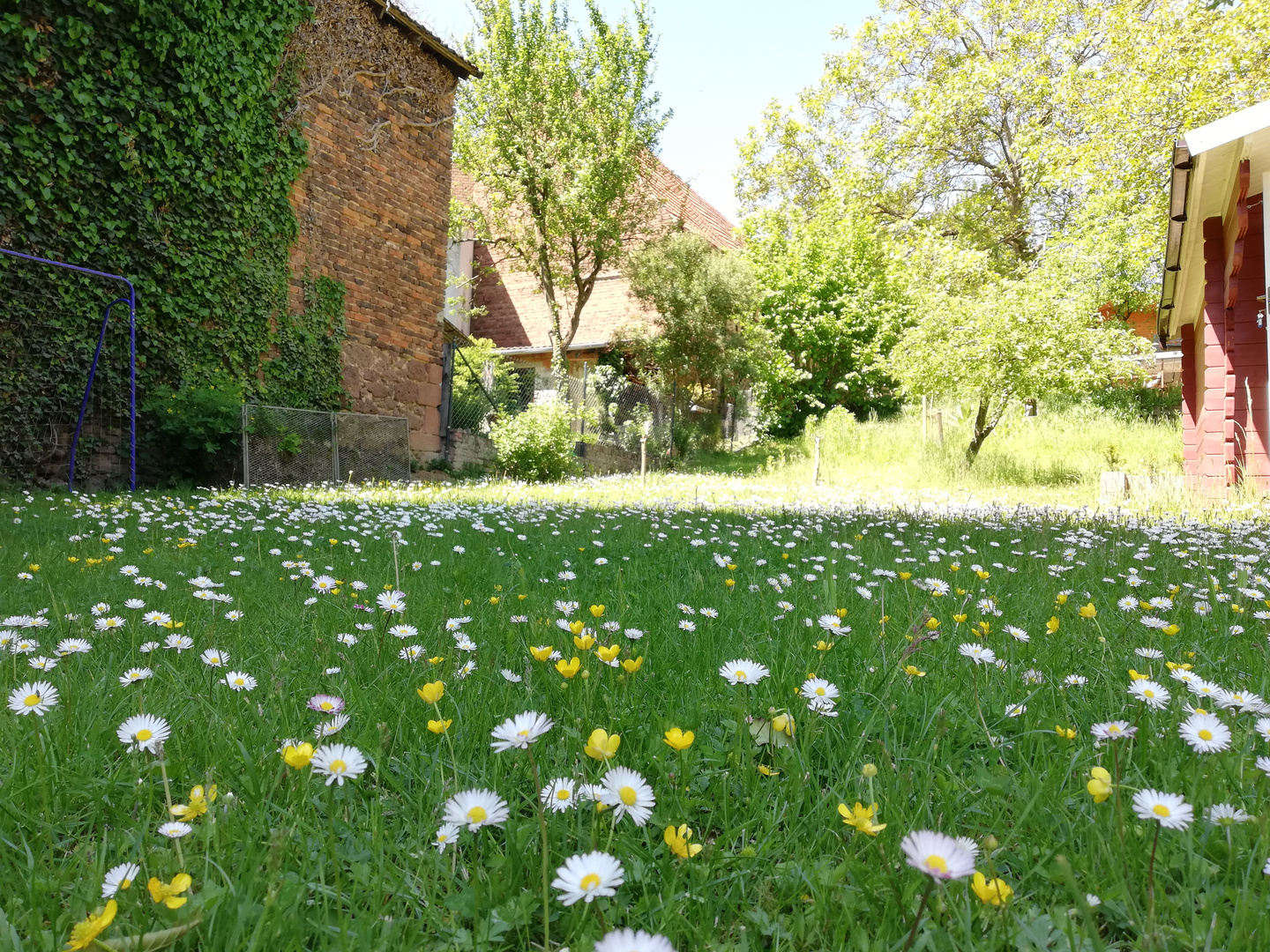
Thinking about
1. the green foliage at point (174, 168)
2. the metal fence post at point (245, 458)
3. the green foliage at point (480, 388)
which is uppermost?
the green foliage at point (174, 168)

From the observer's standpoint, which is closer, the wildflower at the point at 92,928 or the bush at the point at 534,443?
the wildflower at the point at 92,928

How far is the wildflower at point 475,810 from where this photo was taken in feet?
2.69

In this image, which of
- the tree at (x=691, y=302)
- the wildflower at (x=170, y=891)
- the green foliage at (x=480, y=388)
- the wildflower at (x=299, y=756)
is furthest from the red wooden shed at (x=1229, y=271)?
the green foliage at (x=480, y=388)

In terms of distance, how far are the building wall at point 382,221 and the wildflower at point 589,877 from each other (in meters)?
10.7

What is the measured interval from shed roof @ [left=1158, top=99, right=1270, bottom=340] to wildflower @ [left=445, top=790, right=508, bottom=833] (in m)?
8.75

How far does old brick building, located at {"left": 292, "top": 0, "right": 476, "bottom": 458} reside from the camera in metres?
10.2

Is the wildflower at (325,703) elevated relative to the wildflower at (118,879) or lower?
elevated

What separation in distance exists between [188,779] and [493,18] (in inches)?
839

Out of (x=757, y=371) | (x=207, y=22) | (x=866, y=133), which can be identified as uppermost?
(x=866, y=133)

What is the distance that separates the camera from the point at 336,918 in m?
Answer: 0.93

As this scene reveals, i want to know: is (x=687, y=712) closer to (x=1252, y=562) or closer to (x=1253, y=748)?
(x=1253, y=748)

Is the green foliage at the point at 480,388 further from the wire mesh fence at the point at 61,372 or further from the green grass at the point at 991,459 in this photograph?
the wire mesh fence at the point at 61,372

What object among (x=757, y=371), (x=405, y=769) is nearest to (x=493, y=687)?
(x=405, y=769)

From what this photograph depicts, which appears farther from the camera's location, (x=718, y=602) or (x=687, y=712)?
(x=718, y=602)
